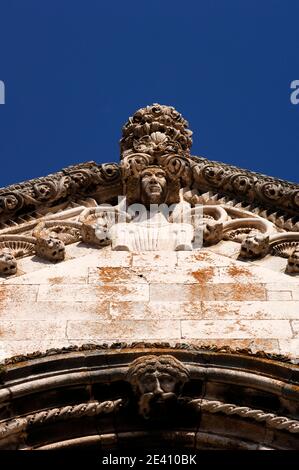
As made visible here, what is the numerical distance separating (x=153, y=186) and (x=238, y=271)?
216 cm

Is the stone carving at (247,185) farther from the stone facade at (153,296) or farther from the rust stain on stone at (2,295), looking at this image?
the rust stain on stone at (2,295)

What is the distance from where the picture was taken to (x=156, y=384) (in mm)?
14289

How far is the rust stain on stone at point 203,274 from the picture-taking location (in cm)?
1630

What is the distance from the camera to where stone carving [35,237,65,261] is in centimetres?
1692

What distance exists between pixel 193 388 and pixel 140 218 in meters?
3.86

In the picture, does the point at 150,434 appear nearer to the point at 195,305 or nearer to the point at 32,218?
the point at 195,305

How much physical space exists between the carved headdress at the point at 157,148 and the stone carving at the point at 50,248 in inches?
59.7

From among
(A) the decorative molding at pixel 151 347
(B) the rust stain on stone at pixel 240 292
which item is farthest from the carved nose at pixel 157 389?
(B) the rust stain on stone at pixel 240 292

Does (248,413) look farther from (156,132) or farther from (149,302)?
(156,132)

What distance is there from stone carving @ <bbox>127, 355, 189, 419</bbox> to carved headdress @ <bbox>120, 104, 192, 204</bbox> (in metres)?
4.26

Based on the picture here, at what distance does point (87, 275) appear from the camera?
16438 millimetres

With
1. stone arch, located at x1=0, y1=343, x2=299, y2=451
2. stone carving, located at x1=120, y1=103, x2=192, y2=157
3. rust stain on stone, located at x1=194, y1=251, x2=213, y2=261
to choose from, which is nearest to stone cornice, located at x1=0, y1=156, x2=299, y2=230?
stone carving, located at x1=120, y1=103, x2=192, y2=157

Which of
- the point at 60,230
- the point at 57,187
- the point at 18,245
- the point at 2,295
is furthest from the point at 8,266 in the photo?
the point at 57,187
